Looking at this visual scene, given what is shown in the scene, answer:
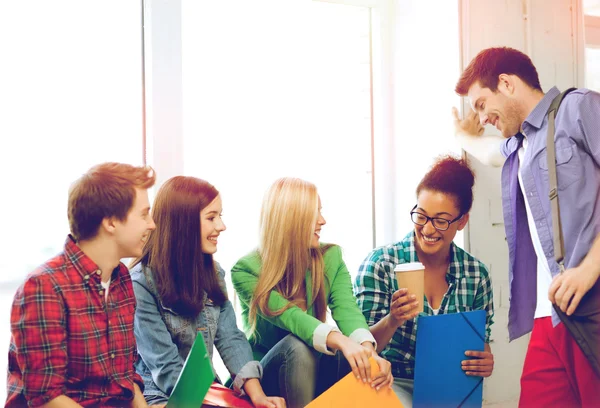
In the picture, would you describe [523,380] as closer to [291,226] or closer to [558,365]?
[558,365]

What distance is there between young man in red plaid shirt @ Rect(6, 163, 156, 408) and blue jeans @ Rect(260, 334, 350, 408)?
43 centimetres

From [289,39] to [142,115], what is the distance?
2.39 feet

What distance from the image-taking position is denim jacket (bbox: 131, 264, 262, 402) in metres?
1.68

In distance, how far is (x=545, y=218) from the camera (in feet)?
5.69

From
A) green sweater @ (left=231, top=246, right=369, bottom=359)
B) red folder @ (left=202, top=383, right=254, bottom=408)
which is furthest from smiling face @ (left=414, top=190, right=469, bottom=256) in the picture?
red folder @ (left=202, top=383, right=254, bottom=408)

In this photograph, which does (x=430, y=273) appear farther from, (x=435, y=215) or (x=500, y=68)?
(x=500, y=68)

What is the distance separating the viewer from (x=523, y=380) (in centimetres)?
188

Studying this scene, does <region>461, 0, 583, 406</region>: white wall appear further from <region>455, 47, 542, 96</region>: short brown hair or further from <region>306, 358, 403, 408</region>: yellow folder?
<region>306, 358, 403, 408</region>: yellow folder

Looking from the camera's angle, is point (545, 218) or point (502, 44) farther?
point (502, 44)

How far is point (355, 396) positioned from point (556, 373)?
2.01 feet

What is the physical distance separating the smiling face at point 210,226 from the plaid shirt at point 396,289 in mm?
541

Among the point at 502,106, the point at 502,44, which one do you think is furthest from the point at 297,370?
the point at 502,44

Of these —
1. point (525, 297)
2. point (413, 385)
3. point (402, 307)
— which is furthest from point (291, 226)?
point (525, 297)

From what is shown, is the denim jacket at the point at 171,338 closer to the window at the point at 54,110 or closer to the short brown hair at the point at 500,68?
the window at the point at 54,110
